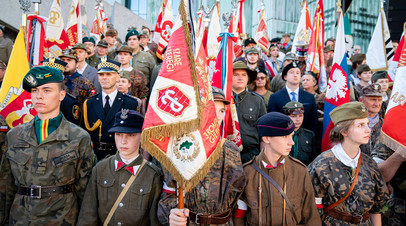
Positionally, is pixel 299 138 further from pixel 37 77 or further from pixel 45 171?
pixel 37 77

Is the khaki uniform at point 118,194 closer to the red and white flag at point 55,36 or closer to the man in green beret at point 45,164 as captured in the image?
the man in green beret at point 45,164

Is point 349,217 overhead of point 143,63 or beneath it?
beneath

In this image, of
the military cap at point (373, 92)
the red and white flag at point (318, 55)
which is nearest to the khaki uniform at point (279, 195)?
the military cap at point (373, 92)

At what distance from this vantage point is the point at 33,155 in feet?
10.9

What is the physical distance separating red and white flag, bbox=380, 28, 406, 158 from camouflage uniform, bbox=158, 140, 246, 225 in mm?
1675

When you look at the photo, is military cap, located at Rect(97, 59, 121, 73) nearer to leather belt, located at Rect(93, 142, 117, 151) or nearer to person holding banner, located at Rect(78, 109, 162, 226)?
leather belt, located at Rect(93, 142, 117, 151)

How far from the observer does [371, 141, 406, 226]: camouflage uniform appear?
382cm

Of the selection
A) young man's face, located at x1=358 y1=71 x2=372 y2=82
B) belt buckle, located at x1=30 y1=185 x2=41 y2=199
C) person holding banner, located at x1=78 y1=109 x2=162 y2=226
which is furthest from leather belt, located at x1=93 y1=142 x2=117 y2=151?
young man's face, located at x1=358 y1=71 x2=372 y2=82

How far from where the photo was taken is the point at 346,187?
3.35 metres

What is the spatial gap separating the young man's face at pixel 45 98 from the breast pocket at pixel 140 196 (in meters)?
1.12

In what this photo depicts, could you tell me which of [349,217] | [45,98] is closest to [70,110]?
[45,98]

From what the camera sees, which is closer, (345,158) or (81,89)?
(345,158)

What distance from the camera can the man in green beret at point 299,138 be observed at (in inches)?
191

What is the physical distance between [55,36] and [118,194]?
17.3ft
